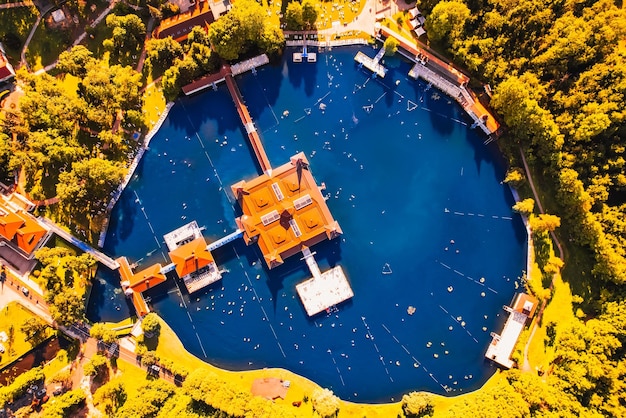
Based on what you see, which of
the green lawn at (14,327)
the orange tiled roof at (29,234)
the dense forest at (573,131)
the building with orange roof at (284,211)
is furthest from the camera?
the green lawn at (14,327)

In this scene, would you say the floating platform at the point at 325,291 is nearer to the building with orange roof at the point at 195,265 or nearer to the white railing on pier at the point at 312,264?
the white railing on pier at the point at 312,264

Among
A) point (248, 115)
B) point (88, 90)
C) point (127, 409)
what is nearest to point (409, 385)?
point (127, 409)

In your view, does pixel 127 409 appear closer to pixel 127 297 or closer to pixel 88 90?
pixel 127 297

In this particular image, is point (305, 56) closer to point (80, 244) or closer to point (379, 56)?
point (379, 56)

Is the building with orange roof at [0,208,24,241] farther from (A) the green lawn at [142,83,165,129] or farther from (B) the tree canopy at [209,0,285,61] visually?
(B) the tree canopy at [209,0,285,61]

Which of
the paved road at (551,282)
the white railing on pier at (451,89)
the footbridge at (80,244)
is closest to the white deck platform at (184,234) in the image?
the footbridge at (80,244)

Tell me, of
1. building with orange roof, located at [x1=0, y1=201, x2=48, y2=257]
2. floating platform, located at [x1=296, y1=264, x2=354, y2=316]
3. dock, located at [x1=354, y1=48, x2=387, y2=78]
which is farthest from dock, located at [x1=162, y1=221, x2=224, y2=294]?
dock, located at [x1=354, y1=48, x2=387, y2=78]

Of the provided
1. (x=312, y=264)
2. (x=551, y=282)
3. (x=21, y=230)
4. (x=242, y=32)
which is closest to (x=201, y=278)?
(x=312, y=264)

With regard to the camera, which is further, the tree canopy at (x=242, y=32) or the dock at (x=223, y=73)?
the dock at (x=223, y=73)
